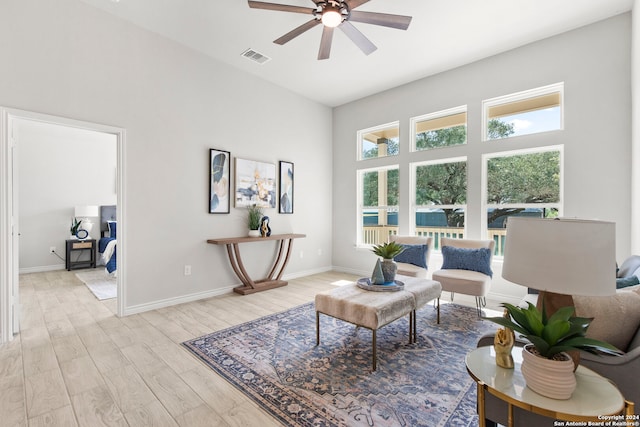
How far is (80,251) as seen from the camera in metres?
6.09

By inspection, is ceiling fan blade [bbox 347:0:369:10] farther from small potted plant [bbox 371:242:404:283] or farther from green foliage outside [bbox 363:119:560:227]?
green foliage outside [bbox 363:119:560:227]

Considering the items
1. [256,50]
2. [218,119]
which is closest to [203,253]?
[218,119]

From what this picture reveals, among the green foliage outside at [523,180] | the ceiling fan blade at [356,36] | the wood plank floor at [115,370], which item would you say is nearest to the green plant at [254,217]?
the wood plank floor at [115,370]

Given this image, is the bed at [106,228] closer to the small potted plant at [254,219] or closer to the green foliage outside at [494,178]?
the small potted plant at [254,219]

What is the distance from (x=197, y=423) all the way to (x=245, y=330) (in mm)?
1310

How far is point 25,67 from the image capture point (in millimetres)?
2773

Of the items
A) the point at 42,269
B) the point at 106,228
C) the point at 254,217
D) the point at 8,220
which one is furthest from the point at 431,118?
the point at 42,269

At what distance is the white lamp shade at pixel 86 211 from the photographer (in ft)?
19.6

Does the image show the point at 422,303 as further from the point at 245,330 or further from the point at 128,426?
the point at 128,426

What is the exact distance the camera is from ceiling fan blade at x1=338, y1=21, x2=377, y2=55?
284 centimetres

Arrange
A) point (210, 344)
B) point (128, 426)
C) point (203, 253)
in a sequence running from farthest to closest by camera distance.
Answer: point (203, 253), point (210, 344), point (128, 426)

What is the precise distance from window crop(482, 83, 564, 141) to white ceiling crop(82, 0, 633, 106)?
67 cm

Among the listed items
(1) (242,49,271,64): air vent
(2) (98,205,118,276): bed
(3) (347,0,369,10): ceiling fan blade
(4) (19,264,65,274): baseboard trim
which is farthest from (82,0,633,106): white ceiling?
(4) (19,264,65,274): baseboard trim

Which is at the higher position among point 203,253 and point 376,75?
point 376,75
